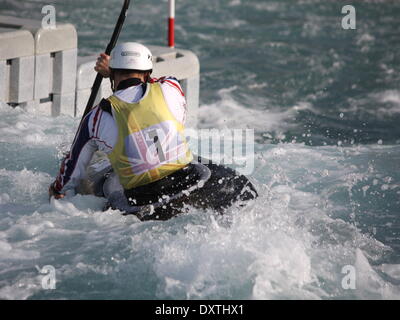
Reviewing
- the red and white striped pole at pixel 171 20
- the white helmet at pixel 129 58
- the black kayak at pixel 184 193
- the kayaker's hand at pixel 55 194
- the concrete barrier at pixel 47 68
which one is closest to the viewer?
the black kayak at pixel 184 193

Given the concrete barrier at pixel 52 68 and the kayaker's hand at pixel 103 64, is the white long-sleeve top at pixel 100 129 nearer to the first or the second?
the kayaker's hand at pixel 103 64

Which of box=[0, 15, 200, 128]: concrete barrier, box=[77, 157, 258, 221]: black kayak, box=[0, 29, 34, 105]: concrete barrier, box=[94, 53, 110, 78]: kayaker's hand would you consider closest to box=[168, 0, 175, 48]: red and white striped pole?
box=[0, 15, 200, 128]: concrete barrier

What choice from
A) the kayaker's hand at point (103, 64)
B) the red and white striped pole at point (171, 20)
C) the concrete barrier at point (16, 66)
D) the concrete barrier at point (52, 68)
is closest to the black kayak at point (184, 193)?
the kayaker's hand at point (103, 64)

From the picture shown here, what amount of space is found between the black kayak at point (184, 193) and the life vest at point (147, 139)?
74mm

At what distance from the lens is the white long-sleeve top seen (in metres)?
5.29

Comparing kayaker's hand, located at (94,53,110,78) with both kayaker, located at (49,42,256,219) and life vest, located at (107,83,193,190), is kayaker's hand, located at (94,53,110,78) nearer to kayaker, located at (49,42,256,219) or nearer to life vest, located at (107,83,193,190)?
kayaker, located at (49,42,256,219)

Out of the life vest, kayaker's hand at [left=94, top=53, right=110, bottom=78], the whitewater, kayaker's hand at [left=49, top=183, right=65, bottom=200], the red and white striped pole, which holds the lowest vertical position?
the whitewater

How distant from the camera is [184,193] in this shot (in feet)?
17.5

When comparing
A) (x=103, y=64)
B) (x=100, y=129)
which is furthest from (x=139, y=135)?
(x=103, y=64)

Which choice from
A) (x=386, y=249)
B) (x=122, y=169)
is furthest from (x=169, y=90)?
(x=386, y=249)

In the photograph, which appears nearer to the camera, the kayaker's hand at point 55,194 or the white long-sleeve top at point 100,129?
the white long-sleeve top at point 100,129

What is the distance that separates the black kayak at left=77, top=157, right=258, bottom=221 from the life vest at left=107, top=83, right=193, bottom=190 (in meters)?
0.07

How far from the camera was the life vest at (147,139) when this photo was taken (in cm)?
523

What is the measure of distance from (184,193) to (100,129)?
2.28ft
